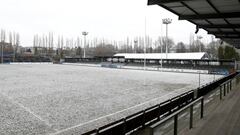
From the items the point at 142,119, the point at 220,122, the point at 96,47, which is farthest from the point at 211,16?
the point at 96,47

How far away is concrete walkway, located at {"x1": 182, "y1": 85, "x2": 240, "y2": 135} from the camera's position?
7.12 m

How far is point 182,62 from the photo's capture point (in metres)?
57.4

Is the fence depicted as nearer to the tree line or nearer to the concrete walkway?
the concrete walkway

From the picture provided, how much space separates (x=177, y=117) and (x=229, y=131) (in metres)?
2.25

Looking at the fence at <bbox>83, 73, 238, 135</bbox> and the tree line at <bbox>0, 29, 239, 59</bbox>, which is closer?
the fence at <bbox>83, 73, 238, 135</bbox>

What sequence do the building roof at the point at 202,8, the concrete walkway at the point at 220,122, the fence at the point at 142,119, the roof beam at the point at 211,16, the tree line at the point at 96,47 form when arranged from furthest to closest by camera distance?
the tree line at the point at 96,47 < the roof beam at the point at 211,16 < the building roof at the point at 202,8 < the concrete walkway at the point at 220,122 < the fence at the point at 142,119

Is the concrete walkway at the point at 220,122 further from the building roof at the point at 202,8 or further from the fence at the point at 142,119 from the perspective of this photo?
the building roof at the point at 202,8

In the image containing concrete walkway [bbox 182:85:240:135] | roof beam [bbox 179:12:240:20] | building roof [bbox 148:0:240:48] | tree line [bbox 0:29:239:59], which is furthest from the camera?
tree line [bbox 0:29:239:59]

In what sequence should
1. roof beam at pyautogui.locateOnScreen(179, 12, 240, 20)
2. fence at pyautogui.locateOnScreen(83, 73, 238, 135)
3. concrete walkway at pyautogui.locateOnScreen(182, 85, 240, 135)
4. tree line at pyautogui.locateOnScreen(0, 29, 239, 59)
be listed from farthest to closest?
tree line at pyautogui.locateOnScreen(0, 29, 239, 59)
roof beam at pyautogui.locateOnScreen(179, 12, 240, 20)
concrete walkway at pyautogui.locateOnScreen(182, 85, 240, 135)
fence at pyautogui.locateOnScreen(83, 73, 238, 135)

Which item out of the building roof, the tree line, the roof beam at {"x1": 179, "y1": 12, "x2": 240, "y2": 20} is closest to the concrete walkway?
the building roof

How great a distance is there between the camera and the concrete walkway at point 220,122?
23.4 feet

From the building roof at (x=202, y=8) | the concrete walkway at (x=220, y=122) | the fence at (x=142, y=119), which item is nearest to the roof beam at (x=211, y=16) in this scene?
the building roof at (x=202, y=8)

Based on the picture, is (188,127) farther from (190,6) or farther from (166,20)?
(166,20)

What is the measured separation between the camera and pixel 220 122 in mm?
8141
